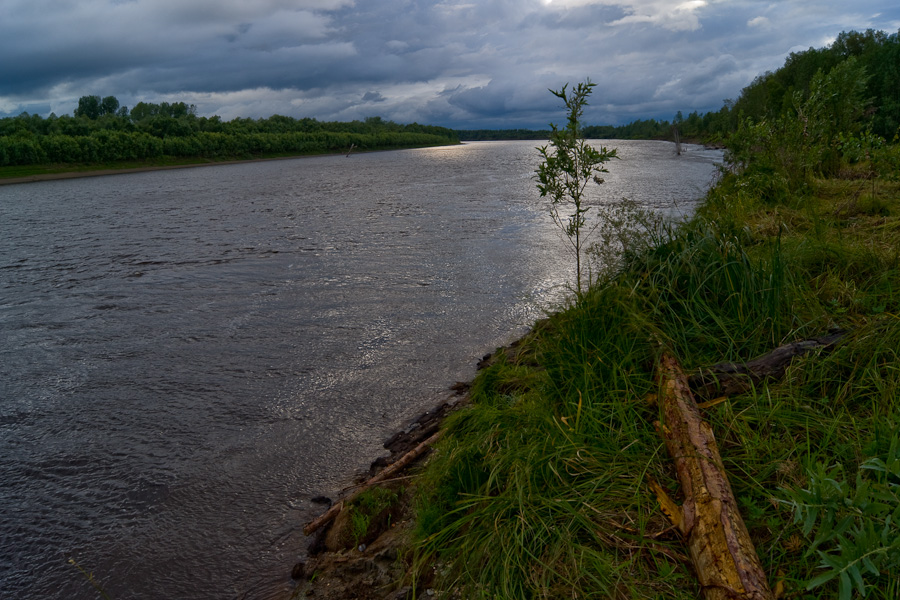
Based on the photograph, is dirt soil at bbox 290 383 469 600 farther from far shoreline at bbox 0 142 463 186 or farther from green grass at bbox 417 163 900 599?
far shoreline at bbox 0 142 463 186

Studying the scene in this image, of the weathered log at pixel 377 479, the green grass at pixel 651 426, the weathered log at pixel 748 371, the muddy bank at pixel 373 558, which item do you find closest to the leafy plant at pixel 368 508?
the muddy bank at pixel 373 558

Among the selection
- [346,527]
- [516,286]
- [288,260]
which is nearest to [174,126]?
[288,260]

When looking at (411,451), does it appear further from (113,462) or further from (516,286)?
(516,286)

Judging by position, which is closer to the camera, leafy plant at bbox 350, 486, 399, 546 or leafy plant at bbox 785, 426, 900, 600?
leafy plant at bbox 785, 426, 900, 600

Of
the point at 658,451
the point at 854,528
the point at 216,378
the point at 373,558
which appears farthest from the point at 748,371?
the point at 216,378

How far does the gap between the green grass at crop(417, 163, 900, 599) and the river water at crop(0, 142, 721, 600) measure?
1.79m

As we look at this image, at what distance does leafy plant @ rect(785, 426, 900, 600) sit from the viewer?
86.6 inches

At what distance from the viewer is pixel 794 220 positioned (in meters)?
9.35

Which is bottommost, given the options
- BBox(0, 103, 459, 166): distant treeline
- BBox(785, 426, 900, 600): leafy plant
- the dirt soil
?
the dirt soil

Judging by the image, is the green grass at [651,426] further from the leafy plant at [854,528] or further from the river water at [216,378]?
the river water at [216,378]

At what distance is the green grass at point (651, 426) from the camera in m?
3.00

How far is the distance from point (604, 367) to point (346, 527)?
2.48 metres

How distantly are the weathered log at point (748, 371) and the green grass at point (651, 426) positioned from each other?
3.8 inches

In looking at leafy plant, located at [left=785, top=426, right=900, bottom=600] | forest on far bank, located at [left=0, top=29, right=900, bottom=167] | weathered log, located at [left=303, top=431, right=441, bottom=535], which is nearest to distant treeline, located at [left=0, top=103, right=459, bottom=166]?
forest on far bank, located at [left=0, top=29, right=900, bottom=167]
